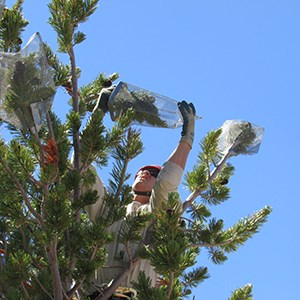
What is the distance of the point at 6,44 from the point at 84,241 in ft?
4.89

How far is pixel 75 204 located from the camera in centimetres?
476

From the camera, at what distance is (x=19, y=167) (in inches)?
175

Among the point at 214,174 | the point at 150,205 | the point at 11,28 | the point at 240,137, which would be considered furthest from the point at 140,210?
the point at 11,28

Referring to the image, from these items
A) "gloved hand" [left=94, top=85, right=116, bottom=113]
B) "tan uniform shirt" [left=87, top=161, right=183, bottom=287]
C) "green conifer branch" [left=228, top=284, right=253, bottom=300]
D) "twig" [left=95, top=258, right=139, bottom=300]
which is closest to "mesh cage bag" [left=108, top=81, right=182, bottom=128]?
"gloved hand" [left=94, top=85, right=116, bottom=113]

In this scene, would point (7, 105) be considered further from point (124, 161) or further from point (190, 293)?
point (190, 293)

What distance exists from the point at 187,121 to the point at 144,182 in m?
0.90

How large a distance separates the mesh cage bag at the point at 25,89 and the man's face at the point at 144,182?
1563 mm

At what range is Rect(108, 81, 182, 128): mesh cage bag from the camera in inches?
207

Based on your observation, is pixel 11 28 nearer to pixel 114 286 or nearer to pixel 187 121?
pixel 187 121

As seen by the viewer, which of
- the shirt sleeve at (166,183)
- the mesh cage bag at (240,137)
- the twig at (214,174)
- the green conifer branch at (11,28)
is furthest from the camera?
the mesh cage bag at (240,137)

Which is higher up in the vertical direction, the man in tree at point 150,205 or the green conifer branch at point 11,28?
the green conifer branch at point 11,28

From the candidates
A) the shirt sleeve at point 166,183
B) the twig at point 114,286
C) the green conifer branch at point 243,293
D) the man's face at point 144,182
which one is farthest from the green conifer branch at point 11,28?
the green conifer branch at point 243,293

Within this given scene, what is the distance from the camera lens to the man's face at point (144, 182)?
6062 mm

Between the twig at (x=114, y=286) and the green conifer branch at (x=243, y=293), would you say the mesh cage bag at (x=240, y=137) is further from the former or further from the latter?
the twig at (x=114, y=286)
